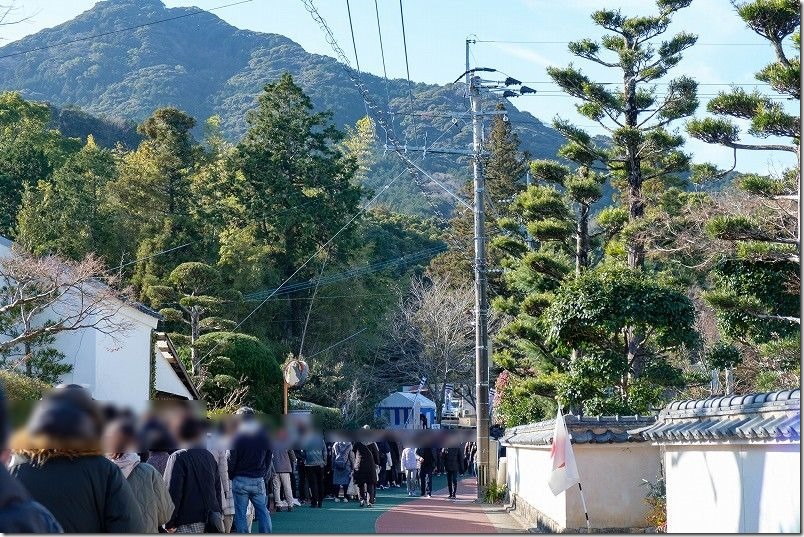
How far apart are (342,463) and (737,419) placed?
13372mm

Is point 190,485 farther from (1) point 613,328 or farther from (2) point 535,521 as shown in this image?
(1) point 613,328

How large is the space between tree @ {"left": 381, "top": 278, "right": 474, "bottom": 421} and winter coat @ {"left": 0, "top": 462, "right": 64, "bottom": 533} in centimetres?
4317

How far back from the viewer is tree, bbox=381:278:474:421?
46656mm

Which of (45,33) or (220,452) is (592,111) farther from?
(45,33)

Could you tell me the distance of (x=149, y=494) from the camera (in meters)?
6.65

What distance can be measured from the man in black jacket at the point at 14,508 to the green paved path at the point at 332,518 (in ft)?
36.6

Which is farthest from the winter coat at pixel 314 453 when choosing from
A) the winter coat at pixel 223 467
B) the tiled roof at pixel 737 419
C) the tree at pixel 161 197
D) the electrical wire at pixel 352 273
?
the tree at pixel 161 197

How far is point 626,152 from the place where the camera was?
2298cm

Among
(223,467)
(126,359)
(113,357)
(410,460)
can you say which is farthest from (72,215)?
(223,467)

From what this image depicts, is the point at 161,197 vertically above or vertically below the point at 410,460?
above

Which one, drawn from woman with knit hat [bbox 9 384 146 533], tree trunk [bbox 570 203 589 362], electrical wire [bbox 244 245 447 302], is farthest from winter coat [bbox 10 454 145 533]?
electrical wire [bbox 244 245 447 302]

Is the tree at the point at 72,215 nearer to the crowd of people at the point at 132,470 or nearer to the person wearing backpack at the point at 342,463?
the person wearing backpack at the point at 342,463

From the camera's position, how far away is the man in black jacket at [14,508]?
309cm

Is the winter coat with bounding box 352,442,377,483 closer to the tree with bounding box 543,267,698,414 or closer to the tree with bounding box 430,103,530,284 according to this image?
the tree with bounding box 543,267,698,414
